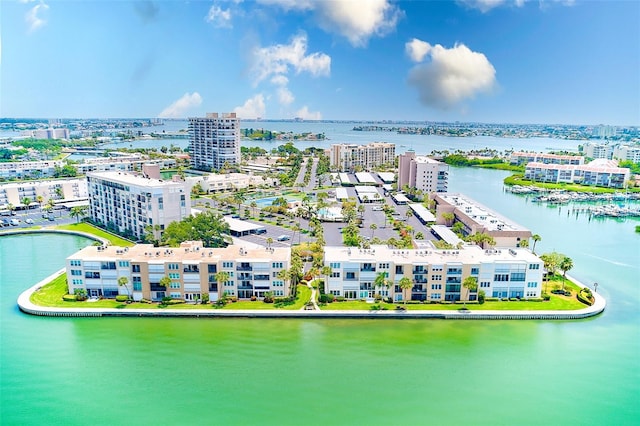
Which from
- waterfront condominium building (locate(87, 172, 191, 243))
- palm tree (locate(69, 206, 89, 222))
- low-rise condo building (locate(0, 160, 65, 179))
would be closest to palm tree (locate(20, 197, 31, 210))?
palm tree (locate(69, 206, 89, 222))

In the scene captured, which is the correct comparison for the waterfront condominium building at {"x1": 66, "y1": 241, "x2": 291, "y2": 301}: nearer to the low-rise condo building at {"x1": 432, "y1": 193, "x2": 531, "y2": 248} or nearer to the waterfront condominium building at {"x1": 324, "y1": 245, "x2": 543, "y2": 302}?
the waterfront condominium building at {"x1": 324, "y1": 245, "x2": 543, "y2": 302}

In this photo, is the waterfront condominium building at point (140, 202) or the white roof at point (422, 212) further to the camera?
the white roof at point (422, 212)

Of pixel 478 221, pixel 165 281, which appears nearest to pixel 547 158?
pixel 478 221

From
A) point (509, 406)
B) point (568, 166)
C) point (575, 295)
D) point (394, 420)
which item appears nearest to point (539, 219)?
point (575, 295)

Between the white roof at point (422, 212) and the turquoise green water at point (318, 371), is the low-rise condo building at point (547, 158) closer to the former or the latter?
the white roof at point (422, 212)

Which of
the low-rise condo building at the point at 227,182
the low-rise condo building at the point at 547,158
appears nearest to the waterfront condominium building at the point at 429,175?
the low-rise condo building at the point at 227,182

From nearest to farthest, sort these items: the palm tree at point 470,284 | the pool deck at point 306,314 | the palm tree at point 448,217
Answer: the pool deck at point 306,314 → the palm tree at point 470,284 → the palm tree at point 448,217

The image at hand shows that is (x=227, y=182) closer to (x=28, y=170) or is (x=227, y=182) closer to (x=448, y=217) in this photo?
(x=28, y=170)

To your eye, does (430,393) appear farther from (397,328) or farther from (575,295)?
(575,295)
